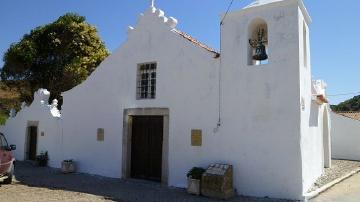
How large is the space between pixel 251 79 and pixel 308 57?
2.26 m

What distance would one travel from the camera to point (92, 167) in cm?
1302

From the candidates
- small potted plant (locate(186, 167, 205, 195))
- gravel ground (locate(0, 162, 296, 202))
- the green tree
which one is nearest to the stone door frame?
gravel ground (locate(0, 162, 296, 202))

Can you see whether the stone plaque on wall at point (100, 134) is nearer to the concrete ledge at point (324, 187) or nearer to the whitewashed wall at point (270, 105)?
the whitewashed wall at point (270, 105)

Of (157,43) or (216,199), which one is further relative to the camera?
(157,43)

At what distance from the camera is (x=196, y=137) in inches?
408

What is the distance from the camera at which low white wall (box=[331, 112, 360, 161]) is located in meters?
22.1

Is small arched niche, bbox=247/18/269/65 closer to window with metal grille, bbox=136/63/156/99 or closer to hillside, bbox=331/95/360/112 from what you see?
window with metal grille, bbox=136/63/156/99

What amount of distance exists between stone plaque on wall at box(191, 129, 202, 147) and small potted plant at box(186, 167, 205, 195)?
35.4 inches

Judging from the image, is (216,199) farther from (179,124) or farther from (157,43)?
(157,43)

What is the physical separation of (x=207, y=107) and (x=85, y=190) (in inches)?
166

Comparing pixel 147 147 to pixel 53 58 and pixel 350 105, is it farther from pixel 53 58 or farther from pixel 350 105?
pixel 350 105

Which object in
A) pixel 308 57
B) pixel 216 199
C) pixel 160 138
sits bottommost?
pixel 216 199

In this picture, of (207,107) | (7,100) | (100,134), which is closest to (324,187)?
(207,107)

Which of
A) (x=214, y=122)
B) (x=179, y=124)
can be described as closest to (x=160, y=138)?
(x=179, y=124)
